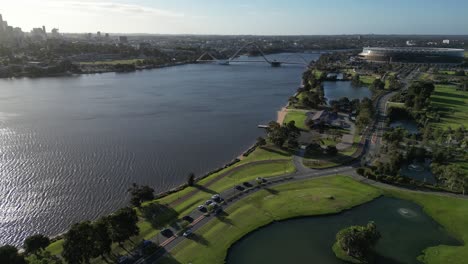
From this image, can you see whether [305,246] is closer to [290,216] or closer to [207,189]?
[290,216]

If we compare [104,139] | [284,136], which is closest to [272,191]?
[284,136]

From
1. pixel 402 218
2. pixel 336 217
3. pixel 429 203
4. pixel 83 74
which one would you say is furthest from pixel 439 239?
pixel 83 74

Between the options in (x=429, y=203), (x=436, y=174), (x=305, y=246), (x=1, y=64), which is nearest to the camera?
(x=305, y=246)

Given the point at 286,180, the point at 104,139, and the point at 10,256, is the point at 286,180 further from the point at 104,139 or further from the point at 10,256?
the point at 104,139

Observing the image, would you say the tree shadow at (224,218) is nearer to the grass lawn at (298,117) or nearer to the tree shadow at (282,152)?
the tree shadow at (282,152)

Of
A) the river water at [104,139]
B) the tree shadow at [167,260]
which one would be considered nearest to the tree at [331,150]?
the river water at [104,139]
